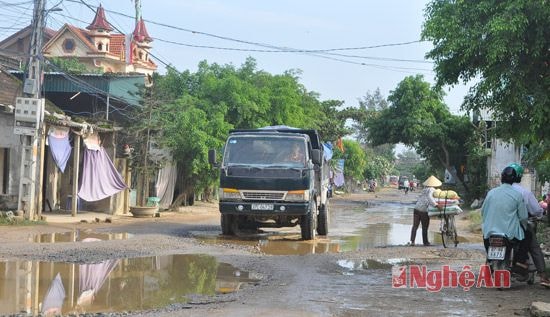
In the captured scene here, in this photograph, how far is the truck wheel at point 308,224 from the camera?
49.4ft

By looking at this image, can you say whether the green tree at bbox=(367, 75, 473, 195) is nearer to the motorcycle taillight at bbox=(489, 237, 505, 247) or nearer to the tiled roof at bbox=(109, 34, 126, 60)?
the tiled roof at bbox=(109, 34, 126, 60)

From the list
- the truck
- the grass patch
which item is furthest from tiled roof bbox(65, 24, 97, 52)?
the truck

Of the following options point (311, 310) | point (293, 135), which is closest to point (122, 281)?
point (311, 310)

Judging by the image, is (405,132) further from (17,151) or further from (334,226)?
(17,151)

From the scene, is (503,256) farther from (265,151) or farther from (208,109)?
(208,109)

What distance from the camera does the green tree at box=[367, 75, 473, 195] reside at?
38156 mm

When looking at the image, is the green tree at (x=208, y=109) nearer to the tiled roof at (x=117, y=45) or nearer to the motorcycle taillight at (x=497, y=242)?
the motorcycle taillight at (x=497, y=242)

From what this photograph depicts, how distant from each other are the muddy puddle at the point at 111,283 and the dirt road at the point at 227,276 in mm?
14

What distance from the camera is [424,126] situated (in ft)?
125

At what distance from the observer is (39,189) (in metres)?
17.9

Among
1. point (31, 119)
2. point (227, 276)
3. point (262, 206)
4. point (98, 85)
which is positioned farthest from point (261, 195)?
Answer: point (98, 85)

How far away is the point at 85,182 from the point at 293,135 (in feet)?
28.5

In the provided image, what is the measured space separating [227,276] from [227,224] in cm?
621

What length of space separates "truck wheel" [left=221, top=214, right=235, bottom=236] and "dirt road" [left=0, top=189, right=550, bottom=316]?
1.35 feet
